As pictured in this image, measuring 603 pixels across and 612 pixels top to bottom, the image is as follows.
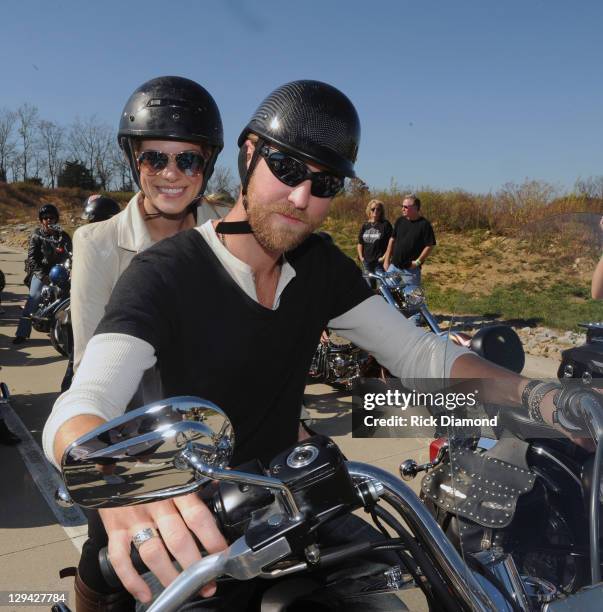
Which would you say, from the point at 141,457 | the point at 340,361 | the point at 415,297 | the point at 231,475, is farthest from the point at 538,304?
the point at 340,361

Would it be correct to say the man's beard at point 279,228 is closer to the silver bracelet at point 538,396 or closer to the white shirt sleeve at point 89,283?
the silver bracelet at point 538,396

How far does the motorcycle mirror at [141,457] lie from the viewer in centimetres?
88

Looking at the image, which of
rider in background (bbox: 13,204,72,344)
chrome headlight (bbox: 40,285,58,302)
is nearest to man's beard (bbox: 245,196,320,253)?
Answer: chrome headlight (bbox: 40,285,58,302)

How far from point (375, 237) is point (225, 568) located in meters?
9.15

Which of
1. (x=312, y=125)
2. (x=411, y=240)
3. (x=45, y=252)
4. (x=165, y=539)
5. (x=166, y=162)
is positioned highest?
(x=312, y=125)

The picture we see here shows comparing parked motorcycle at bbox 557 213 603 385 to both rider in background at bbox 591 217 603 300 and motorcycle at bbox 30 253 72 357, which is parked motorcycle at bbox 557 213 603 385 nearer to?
rider in background at bbox 591 217 603 300

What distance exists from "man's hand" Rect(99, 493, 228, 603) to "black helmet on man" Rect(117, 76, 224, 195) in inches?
82.0

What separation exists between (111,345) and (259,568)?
66 centimetres

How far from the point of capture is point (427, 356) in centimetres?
186

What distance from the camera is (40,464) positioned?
4961 mm

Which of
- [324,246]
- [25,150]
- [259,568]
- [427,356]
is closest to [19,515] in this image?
[324,246]

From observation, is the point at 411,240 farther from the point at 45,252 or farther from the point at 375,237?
the point at 45,252

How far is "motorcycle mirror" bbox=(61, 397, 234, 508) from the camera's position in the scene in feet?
2.89

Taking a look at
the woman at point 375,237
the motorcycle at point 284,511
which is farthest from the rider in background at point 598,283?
the woman at point 375,237
